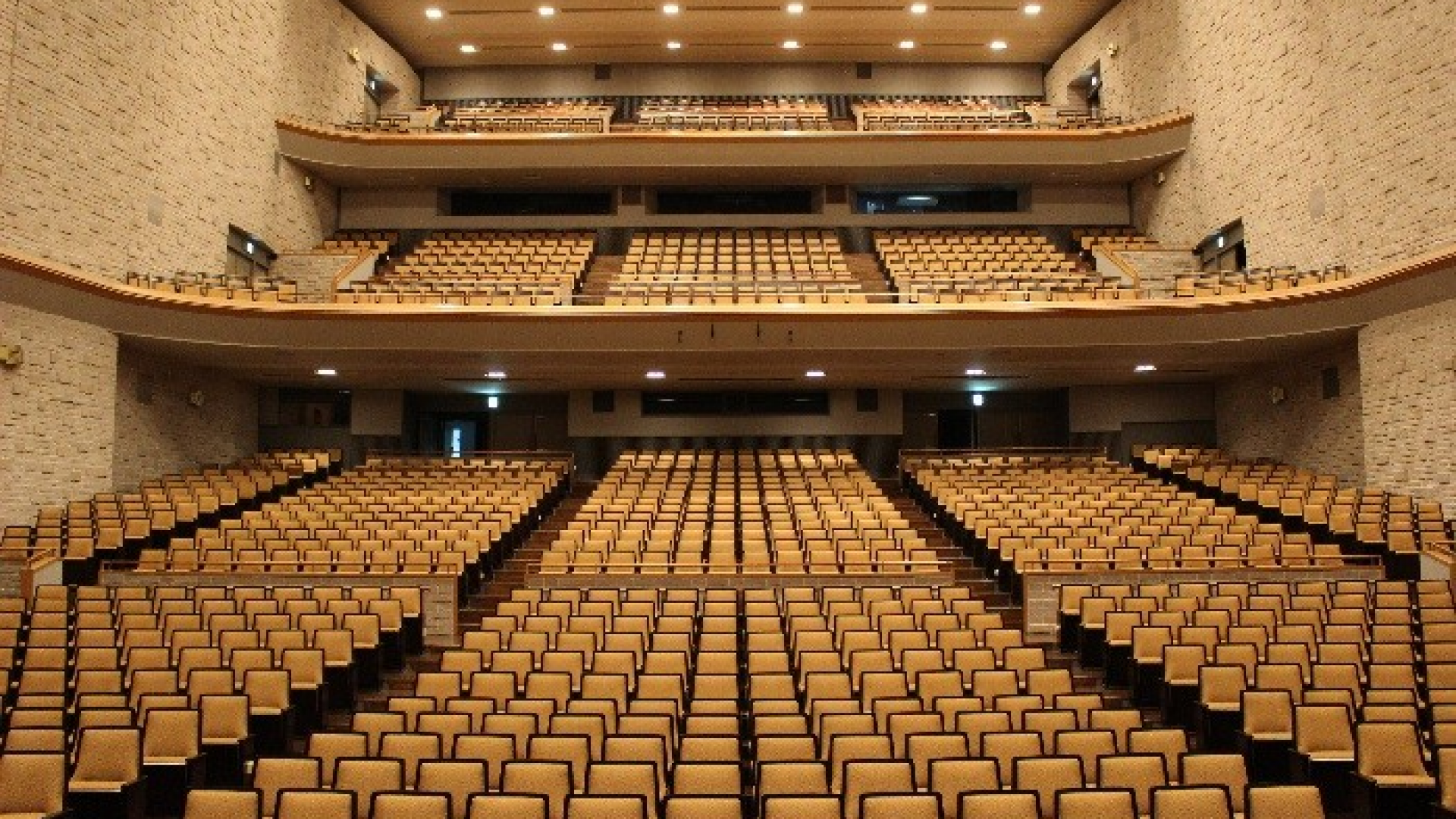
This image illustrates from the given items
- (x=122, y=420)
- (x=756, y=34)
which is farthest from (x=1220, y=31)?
(x=122, y=420)

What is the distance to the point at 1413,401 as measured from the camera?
9281 millimetres

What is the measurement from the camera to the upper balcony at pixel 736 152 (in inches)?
572

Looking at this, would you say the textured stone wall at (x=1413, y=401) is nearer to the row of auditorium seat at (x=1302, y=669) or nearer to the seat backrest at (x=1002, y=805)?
the row of auditorium seat at (x=1302, y=669)

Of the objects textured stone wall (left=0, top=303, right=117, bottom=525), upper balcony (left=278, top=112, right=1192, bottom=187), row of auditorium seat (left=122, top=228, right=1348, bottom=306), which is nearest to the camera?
textured stone wall (left=0, top=303, right=117, bottom=525)

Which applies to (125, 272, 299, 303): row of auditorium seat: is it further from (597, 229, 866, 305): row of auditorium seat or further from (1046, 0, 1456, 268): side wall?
(1046, 0, 1456, 268): side wall


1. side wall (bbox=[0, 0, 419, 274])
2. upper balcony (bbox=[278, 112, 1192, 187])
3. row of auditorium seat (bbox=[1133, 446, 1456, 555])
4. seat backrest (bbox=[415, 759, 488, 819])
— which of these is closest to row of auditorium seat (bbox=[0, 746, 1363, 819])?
seat backrest (bbox=[415, 759, 488, 819])

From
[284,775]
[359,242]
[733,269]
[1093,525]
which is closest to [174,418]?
[359,242]

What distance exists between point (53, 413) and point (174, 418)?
2.22 m

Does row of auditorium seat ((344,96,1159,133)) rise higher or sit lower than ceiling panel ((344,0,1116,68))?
lower

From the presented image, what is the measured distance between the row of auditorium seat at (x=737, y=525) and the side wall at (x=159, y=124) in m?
5.40

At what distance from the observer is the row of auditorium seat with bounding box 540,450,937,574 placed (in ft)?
26.0

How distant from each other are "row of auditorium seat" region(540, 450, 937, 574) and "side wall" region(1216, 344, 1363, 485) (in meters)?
4.65

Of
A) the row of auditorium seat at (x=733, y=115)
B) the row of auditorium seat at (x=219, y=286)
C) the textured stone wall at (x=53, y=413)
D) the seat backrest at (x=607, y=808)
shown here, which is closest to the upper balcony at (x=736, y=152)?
the row of auditorium seat at (x=733, y=115)

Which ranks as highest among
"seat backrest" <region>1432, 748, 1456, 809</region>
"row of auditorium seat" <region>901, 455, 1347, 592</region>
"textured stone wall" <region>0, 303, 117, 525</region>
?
"textured stone wall" <region>0, 303, 117, 525</region>
